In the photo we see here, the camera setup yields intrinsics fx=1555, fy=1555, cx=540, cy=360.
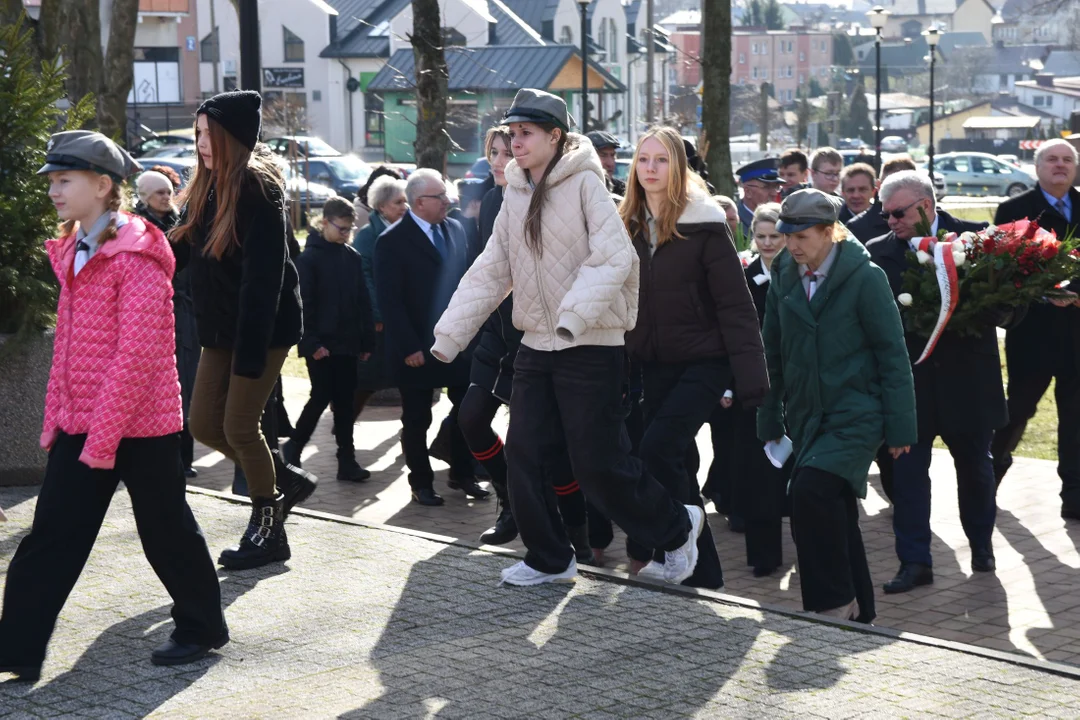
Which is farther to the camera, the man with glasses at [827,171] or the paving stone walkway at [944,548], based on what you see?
the man with glasses at [827,171]

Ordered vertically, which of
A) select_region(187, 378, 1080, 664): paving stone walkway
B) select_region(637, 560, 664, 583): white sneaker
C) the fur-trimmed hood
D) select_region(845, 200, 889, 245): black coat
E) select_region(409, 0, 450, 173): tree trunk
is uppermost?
select_region(409, 0, 450, 173): tree trunk

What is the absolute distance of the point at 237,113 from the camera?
6.21 meters

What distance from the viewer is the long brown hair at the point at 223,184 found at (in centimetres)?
620

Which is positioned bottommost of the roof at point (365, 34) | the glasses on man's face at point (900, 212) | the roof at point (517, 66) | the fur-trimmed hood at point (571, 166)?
the glasses on man's face at point (900, 212)

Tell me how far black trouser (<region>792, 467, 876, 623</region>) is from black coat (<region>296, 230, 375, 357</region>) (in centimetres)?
425

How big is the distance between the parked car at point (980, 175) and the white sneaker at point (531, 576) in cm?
4861

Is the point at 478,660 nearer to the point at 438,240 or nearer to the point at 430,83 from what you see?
the point at 438,240

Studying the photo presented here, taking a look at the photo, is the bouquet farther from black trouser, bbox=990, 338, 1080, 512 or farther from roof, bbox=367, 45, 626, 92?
roof, bbox=367, 45, 626, 92

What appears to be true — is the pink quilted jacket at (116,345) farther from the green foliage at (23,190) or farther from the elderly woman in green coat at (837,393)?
the green foliage at (23,190)

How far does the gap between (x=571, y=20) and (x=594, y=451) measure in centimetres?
7230

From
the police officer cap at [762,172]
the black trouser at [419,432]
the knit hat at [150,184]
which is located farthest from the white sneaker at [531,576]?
the police officer cap at [762,172]

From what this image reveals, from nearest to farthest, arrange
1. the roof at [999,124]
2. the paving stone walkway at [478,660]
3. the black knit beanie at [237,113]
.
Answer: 1. the paving stone walkway at [478,660]
2. the black knit beanie at [237,113]
3. the roof at [999,124]

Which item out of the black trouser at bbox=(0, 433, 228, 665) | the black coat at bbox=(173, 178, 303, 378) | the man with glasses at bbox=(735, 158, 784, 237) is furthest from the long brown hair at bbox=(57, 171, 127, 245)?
the man with glasses at bbox=(735, 158, 784, 237)

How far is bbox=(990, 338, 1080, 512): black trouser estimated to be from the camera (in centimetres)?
866
